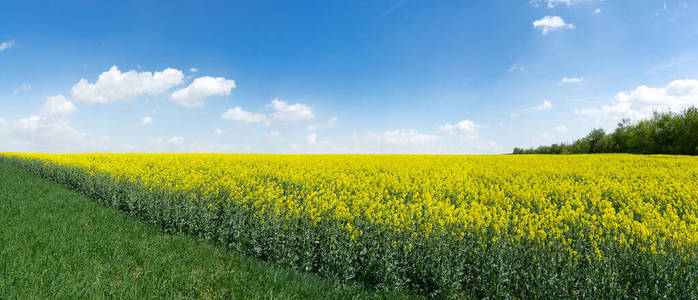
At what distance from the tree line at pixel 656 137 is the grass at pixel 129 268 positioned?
48.9 metres

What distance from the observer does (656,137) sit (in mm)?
41031

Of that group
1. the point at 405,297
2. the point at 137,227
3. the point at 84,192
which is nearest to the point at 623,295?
the point at 405,297

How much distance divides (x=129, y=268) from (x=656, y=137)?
5472 cm

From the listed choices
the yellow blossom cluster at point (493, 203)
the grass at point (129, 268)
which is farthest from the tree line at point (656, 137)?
Result: the grass at point (129, 268)

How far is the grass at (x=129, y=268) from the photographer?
4.97m

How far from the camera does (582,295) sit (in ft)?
17.2

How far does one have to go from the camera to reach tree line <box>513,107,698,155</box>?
3712 centimetres

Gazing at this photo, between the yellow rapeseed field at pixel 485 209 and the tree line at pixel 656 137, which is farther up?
the tree line at pixel 656 137

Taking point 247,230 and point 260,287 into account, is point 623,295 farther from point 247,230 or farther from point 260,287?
point 247,230

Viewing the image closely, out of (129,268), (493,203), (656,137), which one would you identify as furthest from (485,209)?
(656,137)

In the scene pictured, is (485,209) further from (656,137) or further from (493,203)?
(656,137)

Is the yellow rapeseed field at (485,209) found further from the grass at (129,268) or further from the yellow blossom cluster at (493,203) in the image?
the grass at (129,268)

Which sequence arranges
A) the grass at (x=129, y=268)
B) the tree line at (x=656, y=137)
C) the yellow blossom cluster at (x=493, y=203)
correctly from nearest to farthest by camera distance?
the grass at (x=129, y=268)
the yellow blossom cluster at (x=493, y=203)
the tree line at (x=656, y=137)

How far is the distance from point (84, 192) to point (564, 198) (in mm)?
18851
